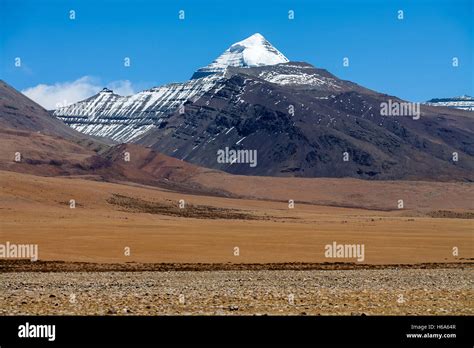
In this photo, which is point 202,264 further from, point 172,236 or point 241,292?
point 172,236

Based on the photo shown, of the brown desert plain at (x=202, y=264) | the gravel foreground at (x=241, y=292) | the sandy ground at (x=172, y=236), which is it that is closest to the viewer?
the gravel foreground at (x=241, y=292)

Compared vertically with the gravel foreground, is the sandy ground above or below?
above

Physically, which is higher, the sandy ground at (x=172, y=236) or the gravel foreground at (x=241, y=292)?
the sandy ground at (x=172, y=236)

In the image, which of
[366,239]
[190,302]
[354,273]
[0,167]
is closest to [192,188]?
[0,167]

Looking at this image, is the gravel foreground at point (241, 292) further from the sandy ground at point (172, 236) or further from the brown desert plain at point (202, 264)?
the sandy ground at point (172, 236)

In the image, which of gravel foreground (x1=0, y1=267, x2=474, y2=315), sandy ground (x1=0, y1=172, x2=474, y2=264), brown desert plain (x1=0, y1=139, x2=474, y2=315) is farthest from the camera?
sandy ground (x1=0, y1=172, x2=474, y2=264)

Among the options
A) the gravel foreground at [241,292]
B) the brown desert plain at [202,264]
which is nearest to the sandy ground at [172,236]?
the brown desert plain at [202,264]

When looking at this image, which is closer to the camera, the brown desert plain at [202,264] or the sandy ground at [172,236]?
the brown desert plain at [202,264]

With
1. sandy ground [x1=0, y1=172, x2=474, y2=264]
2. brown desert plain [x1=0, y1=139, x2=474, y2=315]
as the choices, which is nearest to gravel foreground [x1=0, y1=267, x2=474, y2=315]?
brown desert plain [x1=0, y1=139, x2=474, y2=315]

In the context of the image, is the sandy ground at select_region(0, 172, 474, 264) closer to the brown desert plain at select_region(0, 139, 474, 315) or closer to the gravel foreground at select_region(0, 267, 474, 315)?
the brown desert plain at select_region(0, 139, 474, 315)
